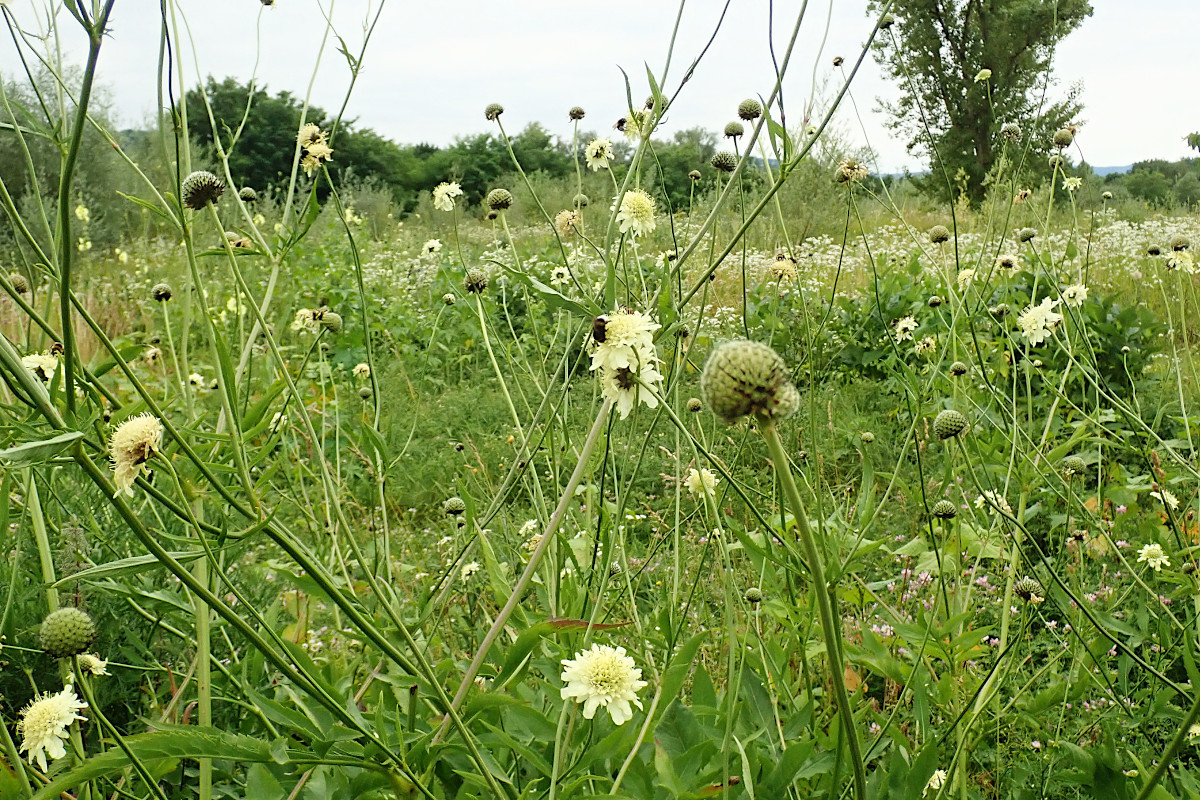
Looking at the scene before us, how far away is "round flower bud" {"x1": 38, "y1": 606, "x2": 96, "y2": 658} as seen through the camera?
0.93 m

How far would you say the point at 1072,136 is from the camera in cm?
223

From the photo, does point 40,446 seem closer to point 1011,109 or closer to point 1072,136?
point 1072,136

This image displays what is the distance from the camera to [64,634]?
939 millimetres

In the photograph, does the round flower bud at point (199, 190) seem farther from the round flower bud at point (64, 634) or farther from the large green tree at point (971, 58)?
the large green tree at point (971, 58)

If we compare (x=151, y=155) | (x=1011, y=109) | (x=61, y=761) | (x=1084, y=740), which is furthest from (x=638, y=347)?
(x=1011, y=109)

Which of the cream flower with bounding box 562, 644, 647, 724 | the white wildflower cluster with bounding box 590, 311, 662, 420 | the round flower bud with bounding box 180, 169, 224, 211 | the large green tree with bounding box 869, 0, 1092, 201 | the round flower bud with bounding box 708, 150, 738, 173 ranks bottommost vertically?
the cream flower with bounding box 562, 644, 647, 724

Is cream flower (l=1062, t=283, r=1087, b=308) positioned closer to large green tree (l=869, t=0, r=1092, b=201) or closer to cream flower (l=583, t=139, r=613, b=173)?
cream flower (l=583, t=139, r=613, b=173)

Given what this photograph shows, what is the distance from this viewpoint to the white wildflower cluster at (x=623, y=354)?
889mm

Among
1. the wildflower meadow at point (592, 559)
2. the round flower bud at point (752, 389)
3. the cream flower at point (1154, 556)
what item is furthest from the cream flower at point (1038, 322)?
the round flower bud at point (752, 389)

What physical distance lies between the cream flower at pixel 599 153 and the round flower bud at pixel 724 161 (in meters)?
0.25

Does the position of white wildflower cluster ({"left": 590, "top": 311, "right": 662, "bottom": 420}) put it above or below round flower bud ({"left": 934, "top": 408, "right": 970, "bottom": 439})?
above

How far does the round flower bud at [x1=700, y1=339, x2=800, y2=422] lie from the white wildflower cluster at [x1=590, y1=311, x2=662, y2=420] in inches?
10.8

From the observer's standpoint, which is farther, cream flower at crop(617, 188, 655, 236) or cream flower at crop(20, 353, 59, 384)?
cream flower at crop(617, 188, 655, 236)

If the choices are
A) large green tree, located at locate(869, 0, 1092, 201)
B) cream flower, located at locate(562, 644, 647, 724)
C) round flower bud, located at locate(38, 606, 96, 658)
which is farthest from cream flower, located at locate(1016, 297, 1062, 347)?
large green tree, located at locate(869, 0, 1092, 201)
